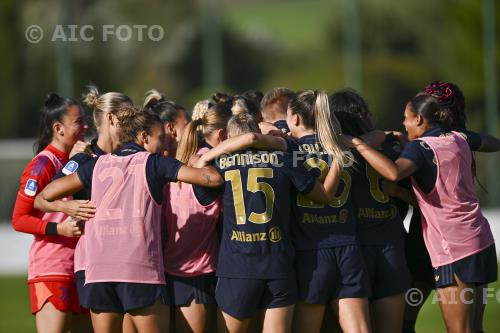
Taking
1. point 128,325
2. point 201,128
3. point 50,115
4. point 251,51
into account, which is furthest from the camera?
point 251,51

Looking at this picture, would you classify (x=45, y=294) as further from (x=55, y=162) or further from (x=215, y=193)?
(x=215, y=193)

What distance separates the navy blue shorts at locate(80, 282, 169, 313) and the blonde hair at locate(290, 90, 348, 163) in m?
1.41

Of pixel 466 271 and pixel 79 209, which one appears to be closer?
pixel 79 209

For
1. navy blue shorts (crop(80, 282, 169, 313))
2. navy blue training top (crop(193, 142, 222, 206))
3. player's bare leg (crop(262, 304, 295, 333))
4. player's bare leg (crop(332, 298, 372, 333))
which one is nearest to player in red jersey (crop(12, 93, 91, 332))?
navy blue shorts (crop(80, 282, 169, 313))

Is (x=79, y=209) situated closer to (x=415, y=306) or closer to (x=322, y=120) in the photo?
(x=322, y=120)

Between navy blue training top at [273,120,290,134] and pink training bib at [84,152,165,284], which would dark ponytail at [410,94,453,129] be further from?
pink training bib at [84,152,165,284]

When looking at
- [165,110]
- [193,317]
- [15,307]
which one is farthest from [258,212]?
[15,307]

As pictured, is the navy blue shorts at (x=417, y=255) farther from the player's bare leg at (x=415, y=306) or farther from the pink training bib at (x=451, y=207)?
the pink training bib at (x=451, y=207)

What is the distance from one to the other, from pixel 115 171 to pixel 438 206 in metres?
2.18

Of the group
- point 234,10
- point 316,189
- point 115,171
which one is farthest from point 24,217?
point 234,10

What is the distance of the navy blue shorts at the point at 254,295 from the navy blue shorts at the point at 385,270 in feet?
2.21

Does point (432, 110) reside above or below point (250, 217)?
above

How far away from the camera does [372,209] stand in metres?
6.09

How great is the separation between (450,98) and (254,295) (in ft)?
6.38
